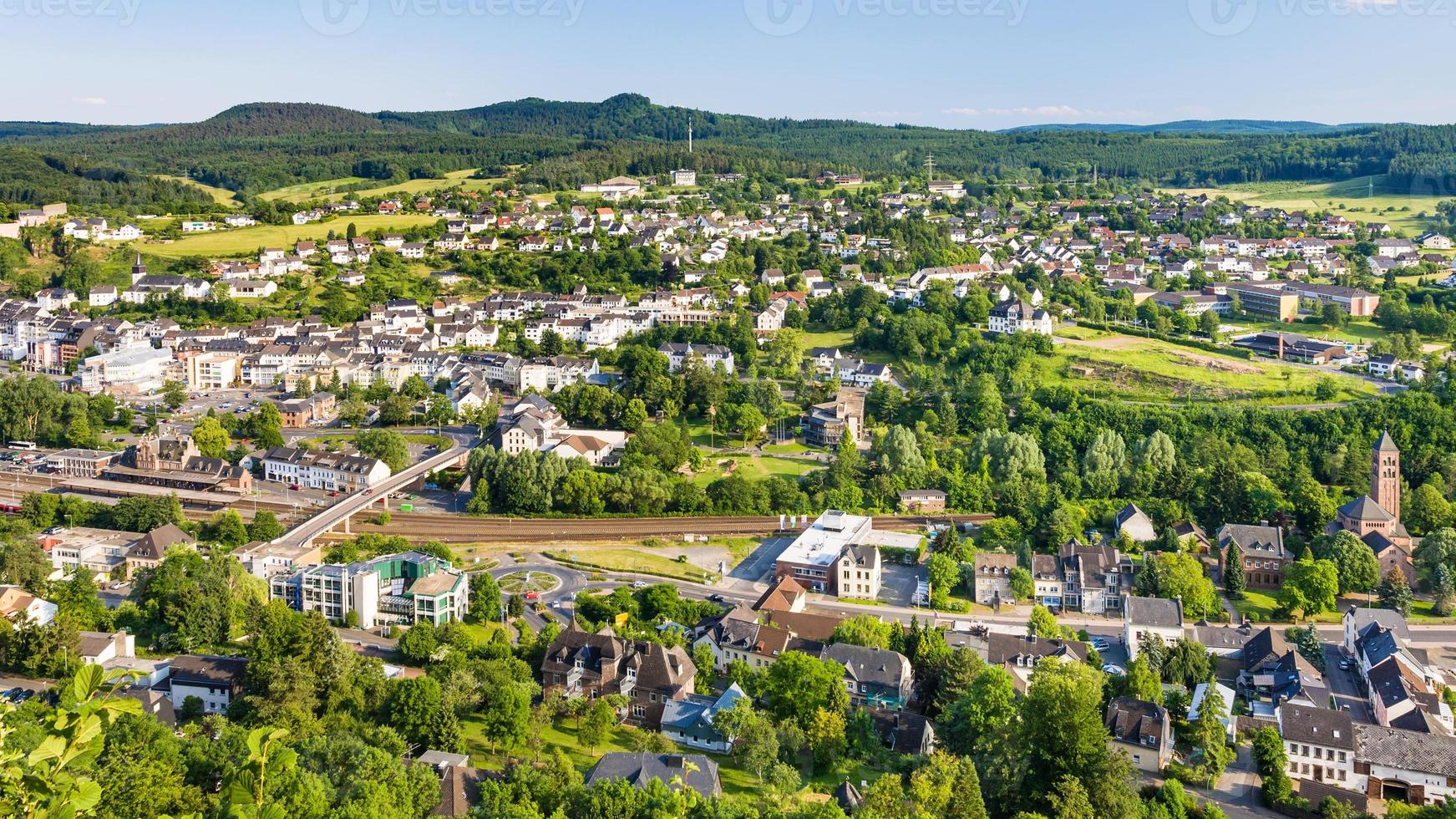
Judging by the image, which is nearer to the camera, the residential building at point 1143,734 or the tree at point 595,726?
the tree at point 595,726

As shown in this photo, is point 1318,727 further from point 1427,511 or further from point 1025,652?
point 1427,511

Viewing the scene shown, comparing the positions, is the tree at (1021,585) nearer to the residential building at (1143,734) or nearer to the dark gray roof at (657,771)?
the residential building at (1143,734)

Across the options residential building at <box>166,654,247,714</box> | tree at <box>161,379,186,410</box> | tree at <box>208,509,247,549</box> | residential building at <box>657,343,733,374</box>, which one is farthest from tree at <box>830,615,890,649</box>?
tree at <box>161,379,186,410</box>

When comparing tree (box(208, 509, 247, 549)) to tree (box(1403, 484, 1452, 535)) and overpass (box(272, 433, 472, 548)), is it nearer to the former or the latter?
overpass (box(272, 433, 472, 548))

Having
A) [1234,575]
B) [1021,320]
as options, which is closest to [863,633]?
[1234,575]

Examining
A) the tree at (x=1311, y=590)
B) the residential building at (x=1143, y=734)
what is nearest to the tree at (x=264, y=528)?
the residential building at (x=1143, y=734)
